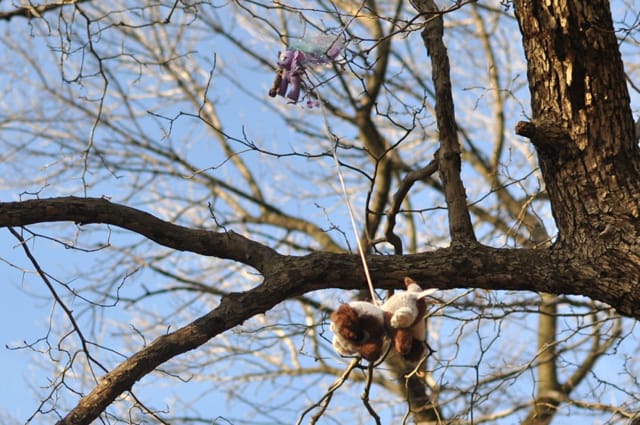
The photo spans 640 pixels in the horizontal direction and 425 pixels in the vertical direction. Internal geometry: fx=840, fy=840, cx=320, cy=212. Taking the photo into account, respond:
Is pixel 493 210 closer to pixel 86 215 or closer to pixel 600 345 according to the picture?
pixel 600 345

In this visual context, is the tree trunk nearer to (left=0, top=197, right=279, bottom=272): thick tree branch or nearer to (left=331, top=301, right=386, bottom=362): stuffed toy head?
(left=331, top=301, right=386, bottom=362): stuffed toy head

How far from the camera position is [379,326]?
2.04 metres

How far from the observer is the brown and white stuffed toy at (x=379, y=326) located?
6.55 ft

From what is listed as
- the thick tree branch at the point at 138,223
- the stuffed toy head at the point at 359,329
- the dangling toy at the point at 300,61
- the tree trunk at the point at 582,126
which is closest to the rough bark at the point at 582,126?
the tree trunk at the point at 582,126

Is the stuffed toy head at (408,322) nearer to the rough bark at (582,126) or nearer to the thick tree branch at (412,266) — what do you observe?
the thick tree branch at (412,266)

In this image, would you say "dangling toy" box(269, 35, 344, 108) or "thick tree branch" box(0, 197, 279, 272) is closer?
"thick tree branch" box(0, 197, 279, 272)

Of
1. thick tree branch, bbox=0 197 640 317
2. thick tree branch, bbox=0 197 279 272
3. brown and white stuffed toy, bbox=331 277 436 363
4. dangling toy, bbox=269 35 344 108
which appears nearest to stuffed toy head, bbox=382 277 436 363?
brown and white stuffed toy, bbox=331 277 436 363

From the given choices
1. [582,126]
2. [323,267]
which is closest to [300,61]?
[323,267]

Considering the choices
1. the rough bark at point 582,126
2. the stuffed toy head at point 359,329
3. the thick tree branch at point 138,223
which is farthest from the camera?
the rough bark at point 582,126

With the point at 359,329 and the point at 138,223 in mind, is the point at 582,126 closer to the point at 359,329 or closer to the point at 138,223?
the point at 359,329

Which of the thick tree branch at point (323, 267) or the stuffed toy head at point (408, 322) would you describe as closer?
the stuffed toy head at point (408, 322)

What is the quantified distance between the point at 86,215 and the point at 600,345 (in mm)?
4538

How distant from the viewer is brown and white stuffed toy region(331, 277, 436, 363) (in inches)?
78.6

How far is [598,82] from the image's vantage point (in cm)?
260
